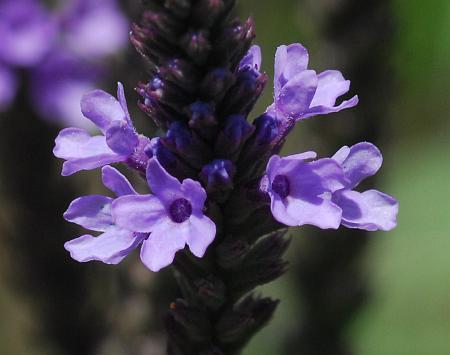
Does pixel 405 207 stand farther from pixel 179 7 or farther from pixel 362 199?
pixel 179 7

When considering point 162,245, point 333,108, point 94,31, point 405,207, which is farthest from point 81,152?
point 405,207

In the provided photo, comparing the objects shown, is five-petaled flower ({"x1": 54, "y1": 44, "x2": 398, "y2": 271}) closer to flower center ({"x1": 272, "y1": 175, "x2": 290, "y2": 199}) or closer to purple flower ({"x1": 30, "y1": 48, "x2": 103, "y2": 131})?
flower center ({"x1": 272, "y1": 175, "x2": 290, "y2": 199})

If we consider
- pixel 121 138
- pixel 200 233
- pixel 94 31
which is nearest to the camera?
pixel 200 233

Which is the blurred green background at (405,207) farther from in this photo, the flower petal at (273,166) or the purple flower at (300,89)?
the flower petal at (273,166)

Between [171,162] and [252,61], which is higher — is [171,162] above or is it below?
below

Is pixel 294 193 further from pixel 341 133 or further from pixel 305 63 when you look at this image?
pixel 341 133
